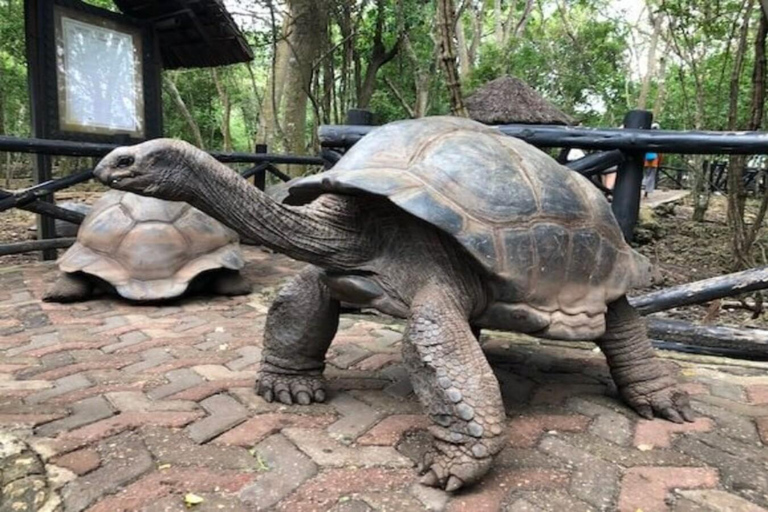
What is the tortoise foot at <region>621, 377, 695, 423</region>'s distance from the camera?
2.12 meters

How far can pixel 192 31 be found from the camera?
6594mm

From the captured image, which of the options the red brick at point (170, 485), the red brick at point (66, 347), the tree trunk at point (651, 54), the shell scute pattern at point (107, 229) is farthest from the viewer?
the tree trunk at point (651, 54)

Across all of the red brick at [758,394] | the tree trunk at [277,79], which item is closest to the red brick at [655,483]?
the red brick at [758,394]

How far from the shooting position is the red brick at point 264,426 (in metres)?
1.83

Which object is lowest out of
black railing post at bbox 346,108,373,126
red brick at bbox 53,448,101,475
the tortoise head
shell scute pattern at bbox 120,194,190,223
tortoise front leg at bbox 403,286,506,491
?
red brick at bbox 53,448,101,475

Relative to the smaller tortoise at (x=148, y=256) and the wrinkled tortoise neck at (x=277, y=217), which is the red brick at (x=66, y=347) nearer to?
the smaller tortoise at (x=148, y=256)

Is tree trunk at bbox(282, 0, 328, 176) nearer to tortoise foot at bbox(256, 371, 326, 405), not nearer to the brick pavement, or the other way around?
the brick pavement

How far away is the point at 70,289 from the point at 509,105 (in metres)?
6.94

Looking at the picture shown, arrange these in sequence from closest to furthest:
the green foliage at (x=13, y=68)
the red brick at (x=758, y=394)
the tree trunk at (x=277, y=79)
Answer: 1. the red brick at (x=758, y=394)
2. the tree trunk at (x=277, y=79)
3. the green foliage at (x=13, y=68)

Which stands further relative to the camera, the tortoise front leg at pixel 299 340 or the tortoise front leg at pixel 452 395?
the tortoise front leg at pixel 299 340

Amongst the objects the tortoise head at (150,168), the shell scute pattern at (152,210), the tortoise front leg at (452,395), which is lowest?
the tortoise front leg at (452,395)

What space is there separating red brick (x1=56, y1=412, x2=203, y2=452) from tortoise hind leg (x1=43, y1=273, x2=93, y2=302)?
223 centimetres

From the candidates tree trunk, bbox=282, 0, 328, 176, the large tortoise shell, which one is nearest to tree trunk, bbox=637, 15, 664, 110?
tree trunk, bbox=282, 0, 328, 176

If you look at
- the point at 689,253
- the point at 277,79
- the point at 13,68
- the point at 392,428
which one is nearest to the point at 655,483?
the point at 392,428
